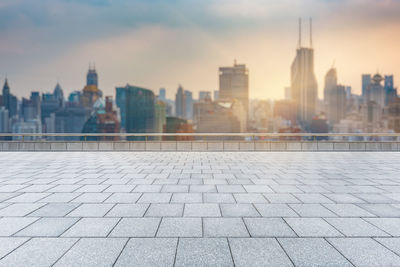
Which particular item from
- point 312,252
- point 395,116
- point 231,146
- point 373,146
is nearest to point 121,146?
point 231,146

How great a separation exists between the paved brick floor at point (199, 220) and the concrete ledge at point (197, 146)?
320 inches

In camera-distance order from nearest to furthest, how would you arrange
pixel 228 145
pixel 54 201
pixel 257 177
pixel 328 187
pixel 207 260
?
1. pixel 207 260
2. pixel 54 201
3. pixel 328 187
4. pixel 257 177
5. pixel 228 145

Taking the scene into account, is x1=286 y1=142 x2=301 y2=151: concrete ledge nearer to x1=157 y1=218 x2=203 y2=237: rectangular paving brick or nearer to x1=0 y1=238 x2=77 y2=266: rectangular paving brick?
x1=157 y1=218 x2=203 y2=237: rectangular paving brick

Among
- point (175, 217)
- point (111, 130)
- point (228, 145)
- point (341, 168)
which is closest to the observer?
point (175, 217)

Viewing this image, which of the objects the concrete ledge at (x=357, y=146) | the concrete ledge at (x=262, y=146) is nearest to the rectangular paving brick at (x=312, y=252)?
the concrete ledge at (x=262, y=146)

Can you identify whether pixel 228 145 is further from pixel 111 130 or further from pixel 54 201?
pixel 111 130

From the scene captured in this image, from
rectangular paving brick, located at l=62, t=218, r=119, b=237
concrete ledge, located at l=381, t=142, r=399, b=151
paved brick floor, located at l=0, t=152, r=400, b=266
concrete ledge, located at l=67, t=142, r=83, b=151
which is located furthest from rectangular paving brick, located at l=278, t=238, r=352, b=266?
concrete ledge, located at l=381, t=142, r=399, b=151

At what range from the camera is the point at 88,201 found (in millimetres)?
5672

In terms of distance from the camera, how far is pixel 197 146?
655 inches

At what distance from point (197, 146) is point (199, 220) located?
12133 mm

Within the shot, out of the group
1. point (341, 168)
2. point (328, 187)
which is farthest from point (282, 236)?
point (341, 168)

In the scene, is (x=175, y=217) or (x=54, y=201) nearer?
(x=175, y=217)

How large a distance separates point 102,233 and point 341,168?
9.98m

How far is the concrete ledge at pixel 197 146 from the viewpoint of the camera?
53.2 feet
